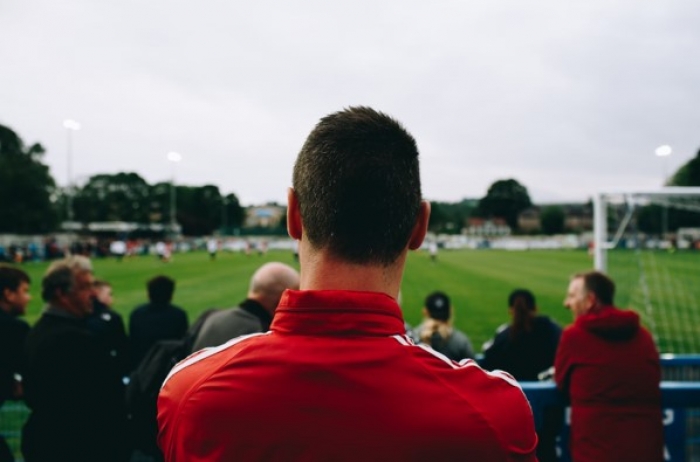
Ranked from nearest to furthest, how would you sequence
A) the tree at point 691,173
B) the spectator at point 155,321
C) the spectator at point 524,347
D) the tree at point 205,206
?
the spectator at point 524,347 < the spectator at point 155,321 < the tree at point 205,206 < the tree at point 691,173

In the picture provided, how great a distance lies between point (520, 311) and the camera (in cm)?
585

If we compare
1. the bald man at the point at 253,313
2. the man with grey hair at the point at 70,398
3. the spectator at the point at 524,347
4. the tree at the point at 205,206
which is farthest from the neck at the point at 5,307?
the spectator at the point at 524,347

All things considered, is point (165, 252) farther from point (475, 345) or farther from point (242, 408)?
point (242, 408)

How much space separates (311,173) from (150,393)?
9.78 feet

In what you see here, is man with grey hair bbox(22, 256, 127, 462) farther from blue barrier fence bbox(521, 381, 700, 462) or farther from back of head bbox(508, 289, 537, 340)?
back of head bbox(508, 289, 537, 340)

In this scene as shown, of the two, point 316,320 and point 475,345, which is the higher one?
point 316,320

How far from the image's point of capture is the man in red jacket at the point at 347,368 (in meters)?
1.13

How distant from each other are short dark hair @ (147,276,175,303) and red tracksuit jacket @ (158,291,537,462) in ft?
21.0

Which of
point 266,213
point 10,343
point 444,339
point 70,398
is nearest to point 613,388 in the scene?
point 444,339

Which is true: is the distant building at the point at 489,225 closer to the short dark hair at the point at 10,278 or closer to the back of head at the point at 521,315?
the back of head at the point at 521,315

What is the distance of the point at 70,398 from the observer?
12.4 feet

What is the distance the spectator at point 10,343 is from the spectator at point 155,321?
7.83 feet

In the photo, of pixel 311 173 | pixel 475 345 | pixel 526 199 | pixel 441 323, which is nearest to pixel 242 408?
pixel 311 173

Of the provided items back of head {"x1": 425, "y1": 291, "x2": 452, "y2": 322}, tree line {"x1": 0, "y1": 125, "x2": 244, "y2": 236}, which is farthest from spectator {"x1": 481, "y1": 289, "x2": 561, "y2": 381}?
tree line {"x1": 0, "y1": 125, "x2": 244, "y2": 236}
